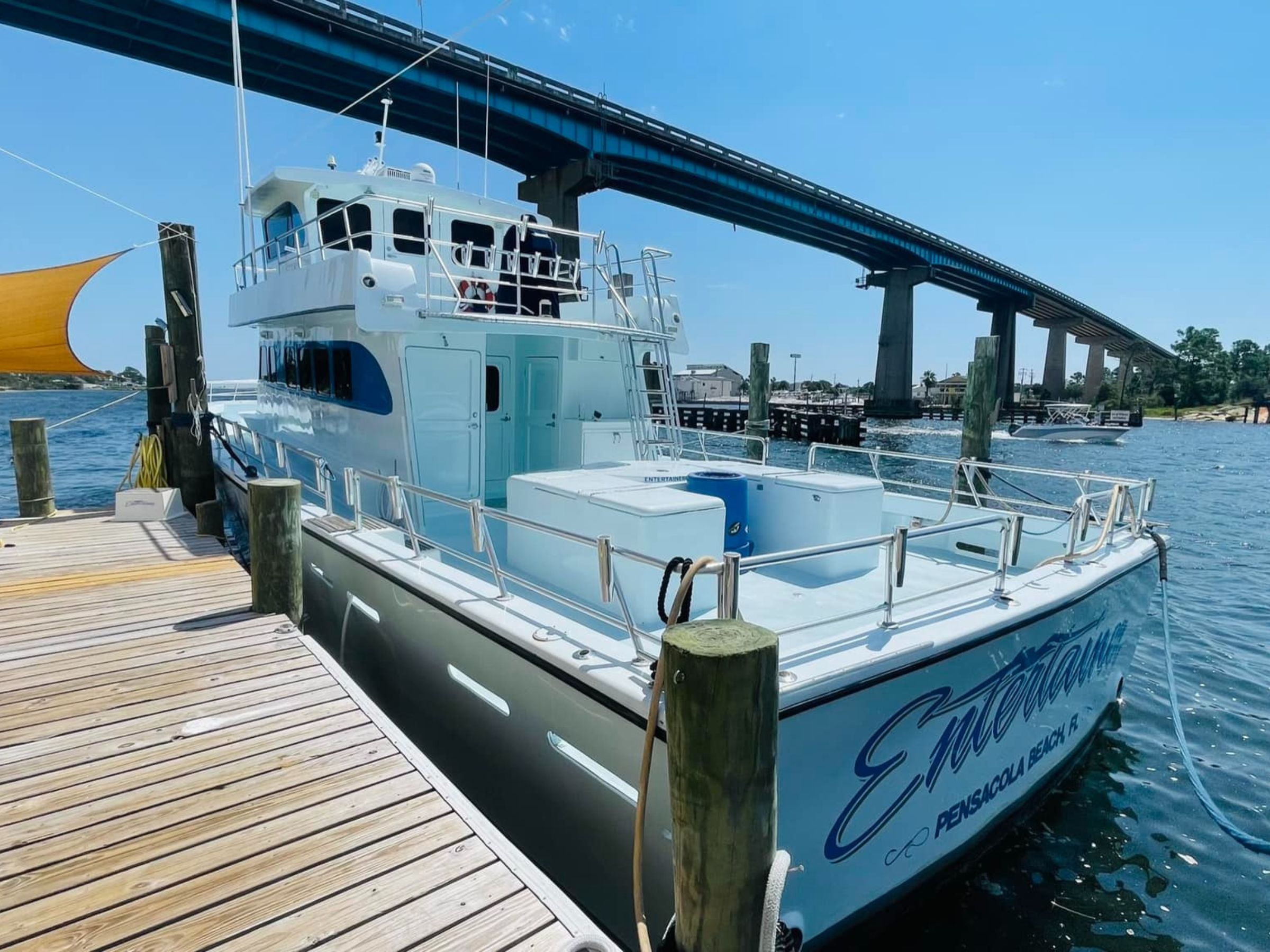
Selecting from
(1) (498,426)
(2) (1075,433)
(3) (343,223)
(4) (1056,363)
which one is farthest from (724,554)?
(4) (1056,363)

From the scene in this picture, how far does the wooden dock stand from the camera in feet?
7.59

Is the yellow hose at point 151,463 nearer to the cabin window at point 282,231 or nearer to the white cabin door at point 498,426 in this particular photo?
the cabin window at point 282,231

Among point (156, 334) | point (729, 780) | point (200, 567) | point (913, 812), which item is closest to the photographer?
point (729, 780)

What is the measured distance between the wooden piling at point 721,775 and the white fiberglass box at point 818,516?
9.94 ft

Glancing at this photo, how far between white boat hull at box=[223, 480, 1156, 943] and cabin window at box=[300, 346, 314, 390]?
4.26 meters

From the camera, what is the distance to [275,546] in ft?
16.4

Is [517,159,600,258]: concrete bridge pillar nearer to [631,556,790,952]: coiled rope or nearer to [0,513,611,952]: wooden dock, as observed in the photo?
[0,513,611,952]: wooden dock

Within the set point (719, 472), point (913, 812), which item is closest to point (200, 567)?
point (719, 472)

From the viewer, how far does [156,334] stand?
32.9 feet

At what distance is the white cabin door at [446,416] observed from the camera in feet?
21.6

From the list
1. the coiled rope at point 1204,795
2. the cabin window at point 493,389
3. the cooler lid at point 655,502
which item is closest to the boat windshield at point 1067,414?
the coiled rope at point 1204,795

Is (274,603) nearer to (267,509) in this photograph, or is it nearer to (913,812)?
(267,509)

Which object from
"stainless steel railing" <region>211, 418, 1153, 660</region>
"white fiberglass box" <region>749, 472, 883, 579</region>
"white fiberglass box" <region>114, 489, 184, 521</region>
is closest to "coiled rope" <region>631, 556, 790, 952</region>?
"stainless steel railing" <region>211, 418, 1153, 660</region>

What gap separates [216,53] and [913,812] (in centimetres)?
3228
